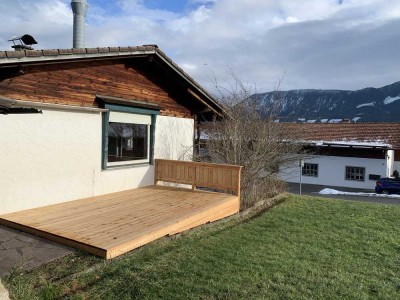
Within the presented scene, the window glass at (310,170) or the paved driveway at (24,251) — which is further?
the window glass at (310,170)

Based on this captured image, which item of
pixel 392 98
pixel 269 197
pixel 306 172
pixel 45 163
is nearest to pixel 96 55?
pixel 45 163

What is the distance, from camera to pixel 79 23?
27.9 feet

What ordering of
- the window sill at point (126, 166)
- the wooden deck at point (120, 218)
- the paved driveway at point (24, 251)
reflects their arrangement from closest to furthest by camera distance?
1. the paved driveway at point (24, 251)
2. the wooden deck at point (120, 218)
3. the window sill at point (126, 166)

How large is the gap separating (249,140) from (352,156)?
19543 mm

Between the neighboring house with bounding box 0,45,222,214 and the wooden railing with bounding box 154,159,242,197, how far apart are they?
415mm

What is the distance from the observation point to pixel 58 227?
535 cm

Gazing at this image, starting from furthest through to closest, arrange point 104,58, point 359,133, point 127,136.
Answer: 1. point 359,133
2. point 127,136
3. point 104,58

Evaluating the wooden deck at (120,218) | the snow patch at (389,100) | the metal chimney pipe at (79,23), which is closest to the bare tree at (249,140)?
the wooden deck at (120,218)

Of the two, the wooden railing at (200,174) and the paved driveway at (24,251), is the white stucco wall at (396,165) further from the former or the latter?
the paved driveway at (24,251)

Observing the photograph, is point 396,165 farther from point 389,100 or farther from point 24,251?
point 389,100

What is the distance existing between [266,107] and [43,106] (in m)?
7.19

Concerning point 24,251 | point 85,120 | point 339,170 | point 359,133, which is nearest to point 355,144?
point 339,170

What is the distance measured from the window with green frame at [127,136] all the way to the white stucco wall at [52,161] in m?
0.20

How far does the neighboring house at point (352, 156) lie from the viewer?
84.3 feet
